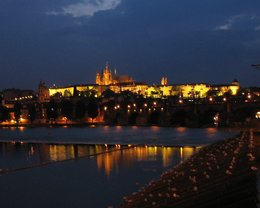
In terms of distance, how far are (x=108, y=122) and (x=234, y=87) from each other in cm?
6483

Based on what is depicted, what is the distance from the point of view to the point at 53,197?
542 inches

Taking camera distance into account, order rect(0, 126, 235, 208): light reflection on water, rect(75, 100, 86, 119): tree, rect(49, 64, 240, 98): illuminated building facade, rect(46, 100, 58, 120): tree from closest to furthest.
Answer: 1. rect(0, 126, 235, 208): light reflection on water
2. rect(75, 100, 86, 119): tree
3. rect(46, 100, 58, 120): tree
4. rect(49, 64, 240, 98): illuminated building facade

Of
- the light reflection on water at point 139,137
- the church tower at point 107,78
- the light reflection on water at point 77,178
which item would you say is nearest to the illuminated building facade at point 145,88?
the church tower at point 107,78

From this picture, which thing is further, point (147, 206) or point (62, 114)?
point (62, 114)

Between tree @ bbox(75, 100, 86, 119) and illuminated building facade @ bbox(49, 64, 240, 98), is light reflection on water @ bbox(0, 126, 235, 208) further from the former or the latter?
illuminated building facade @ bbox(49, 64, 240, 98)

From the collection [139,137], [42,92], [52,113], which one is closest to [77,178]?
[139,137]

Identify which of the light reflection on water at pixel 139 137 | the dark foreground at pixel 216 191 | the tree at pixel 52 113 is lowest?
the light reflection on water at pixel 139 137

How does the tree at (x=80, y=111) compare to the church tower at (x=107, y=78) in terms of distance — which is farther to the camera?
the church tower at (x=107, y=78)

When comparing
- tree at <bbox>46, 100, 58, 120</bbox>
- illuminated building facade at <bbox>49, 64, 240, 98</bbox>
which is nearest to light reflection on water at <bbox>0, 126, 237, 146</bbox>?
tree at <bbox>46, 100, 58, 120</bbox>

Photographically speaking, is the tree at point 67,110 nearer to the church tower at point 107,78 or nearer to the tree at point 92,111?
the tree at point 92,111

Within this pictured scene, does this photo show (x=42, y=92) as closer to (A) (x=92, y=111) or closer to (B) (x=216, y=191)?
(A) (x=92, y=111)

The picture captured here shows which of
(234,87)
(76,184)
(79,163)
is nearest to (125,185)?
(76,184)

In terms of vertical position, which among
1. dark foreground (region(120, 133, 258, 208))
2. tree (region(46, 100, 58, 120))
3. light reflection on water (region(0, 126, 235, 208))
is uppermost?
tree (region(46, 100, 58, 120))

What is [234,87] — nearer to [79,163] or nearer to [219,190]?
[79,163]
